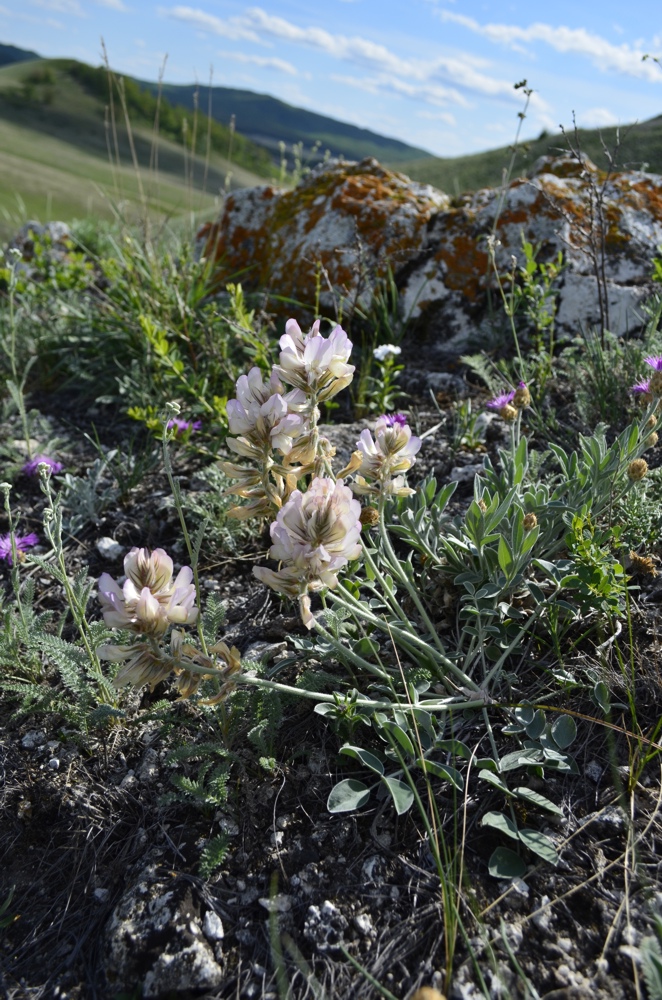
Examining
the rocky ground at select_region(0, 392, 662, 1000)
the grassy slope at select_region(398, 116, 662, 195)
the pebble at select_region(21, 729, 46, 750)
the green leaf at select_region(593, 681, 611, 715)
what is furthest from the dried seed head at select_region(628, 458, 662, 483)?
the grassy slope at select_region(398, 116, 662, 195)

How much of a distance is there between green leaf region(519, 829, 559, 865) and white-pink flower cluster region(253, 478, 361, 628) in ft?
2.63

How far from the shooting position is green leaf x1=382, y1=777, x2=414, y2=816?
1.73 meters

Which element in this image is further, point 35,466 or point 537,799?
point 35,466

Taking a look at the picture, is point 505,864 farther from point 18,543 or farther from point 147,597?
point 18,543

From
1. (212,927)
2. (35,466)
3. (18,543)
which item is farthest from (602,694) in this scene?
(35,466)

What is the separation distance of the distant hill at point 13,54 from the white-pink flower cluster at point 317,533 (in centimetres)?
21119

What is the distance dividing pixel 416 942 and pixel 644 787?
718 mm

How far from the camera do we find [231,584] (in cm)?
288

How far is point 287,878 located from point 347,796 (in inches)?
9.7

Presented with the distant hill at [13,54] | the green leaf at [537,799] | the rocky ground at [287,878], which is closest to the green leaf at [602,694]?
the rocky ground at [287,878]

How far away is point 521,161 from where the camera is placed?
1544 centimetres

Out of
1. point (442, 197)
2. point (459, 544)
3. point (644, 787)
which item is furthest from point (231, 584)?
point (442, 197)

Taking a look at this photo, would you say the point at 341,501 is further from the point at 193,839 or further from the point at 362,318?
the point at 362,318

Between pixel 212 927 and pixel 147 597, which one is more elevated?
pixel 147 597
